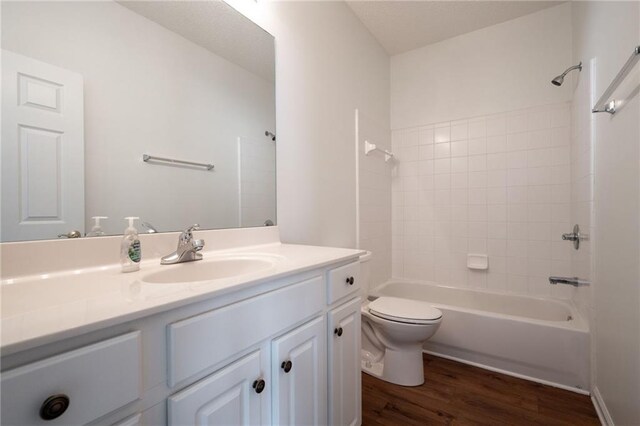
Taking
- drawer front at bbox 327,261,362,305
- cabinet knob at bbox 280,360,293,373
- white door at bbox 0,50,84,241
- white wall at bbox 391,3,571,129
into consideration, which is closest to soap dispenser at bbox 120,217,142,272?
white door at bbox 0,50,84,241

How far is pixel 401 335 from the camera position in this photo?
1604 mm

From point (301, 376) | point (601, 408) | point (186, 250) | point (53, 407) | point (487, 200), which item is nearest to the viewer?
point (53, 407)

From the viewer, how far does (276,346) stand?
78 cm

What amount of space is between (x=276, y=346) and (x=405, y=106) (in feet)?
8.49

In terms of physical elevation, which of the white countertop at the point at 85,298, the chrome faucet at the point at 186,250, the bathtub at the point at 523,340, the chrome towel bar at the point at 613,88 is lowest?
the bathtub at the point at 523,340

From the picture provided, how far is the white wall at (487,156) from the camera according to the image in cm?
211

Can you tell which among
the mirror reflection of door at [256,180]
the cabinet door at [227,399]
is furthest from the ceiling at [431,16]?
the cabinet door at [227,399]

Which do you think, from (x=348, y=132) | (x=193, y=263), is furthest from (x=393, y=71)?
(x=193, y=263)

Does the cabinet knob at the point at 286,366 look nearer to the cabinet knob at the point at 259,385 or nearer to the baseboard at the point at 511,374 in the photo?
the cabinet knob at the point at 259,385

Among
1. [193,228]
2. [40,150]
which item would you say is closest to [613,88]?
[193,228]

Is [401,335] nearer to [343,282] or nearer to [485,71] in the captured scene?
[343,282]

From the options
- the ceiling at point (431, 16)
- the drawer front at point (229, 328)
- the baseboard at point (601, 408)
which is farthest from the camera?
the ceiling at point (431, 16)

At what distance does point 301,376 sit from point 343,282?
1.20 ft

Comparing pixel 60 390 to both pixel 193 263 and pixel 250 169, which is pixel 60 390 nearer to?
pixel 193 263
